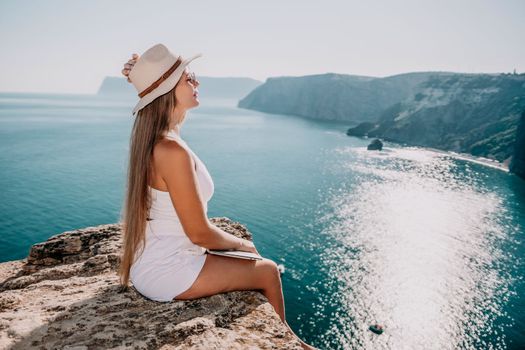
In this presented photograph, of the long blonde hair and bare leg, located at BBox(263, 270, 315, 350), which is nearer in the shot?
the long blonde hair

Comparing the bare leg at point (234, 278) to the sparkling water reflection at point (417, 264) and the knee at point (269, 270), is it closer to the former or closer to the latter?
the knee at point (269, 270)

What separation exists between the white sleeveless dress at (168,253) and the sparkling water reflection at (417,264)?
28832 millimetres

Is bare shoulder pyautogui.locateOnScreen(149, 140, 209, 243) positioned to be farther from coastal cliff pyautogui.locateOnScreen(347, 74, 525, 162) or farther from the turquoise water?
coastal cliff pyautogui.locateOnScreen(347, 74, 525, 162)

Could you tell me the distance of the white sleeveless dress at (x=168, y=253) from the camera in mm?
3236

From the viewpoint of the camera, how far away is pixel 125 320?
3.31m

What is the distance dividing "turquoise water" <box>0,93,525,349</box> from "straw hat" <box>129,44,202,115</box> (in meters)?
29.3

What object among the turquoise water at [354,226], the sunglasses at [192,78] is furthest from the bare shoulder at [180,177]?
the turquoise water at [354,226]

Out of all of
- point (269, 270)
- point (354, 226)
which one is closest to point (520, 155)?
point (354, 226)

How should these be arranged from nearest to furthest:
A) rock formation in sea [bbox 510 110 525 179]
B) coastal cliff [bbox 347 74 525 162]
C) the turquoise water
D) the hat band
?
the hat band
the turquoise water
rock formation in sea [bbox 510 110 525 179]
coastal cliff [bbox 347 74 525 162]

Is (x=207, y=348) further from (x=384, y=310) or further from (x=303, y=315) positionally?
(x=384, y=310)

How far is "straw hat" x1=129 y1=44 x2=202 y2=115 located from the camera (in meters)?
3.12

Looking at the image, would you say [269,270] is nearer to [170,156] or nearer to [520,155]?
[170,156]

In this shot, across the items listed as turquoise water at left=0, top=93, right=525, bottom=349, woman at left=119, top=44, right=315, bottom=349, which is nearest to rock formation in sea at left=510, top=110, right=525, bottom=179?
turquoise water at left=0, top=93, right=525, bottom=349

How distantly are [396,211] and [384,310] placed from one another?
94.1ft
